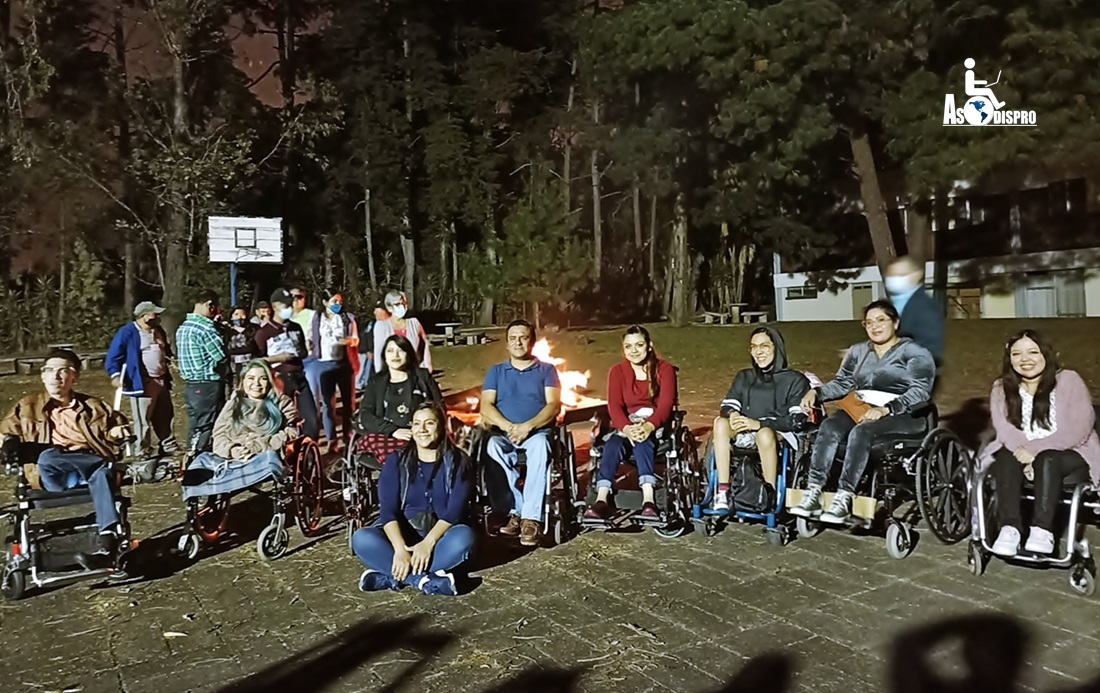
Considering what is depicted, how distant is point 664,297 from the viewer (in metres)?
20.3

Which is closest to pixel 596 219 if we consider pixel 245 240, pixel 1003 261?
pixel 245 240

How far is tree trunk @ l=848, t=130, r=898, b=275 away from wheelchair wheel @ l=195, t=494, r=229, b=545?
1259 centimetres

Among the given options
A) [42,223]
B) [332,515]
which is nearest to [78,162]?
[42,223]

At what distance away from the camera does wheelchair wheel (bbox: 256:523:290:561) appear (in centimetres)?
473

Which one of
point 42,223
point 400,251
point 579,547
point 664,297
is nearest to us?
point 579,547

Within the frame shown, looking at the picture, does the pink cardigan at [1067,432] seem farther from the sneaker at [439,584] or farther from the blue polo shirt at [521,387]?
the sneaker at [439,584]

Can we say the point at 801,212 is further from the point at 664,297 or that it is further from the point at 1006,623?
the point at 1006,623

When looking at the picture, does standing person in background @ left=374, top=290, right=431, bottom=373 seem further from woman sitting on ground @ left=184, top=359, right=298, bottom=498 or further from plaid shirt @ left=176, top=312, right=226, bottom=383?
woman sitting on ground @ left=184, top=359, right=298, bottom=498

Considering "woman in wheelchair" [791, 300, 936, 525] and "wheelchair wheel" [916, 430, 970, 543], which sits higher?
"woman in wheelchair" [791, 300, 936, 525]

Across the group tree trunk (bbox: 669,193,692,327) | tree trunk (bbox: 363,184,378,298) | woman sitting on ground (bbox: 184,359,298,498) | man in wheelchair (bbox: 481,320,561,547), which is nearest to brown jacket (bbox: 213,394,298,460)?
woman sitting on ground (bbox: 184,359,298,498)

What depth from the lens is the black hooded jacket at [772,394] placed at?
4.94 metres

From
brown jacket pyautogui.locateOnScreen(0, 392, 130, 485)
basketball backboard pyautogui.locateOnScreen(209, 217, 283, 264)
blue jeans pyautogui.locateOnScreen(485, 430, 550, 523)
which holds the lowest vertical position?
blue jeans pyautogui.locateOnScreen(485, 430, 550, 523)

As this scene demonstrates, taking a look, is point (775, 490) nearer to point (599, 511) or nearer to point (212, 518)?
point (599, 511)

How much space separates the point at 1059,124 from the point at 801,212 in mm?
7151
